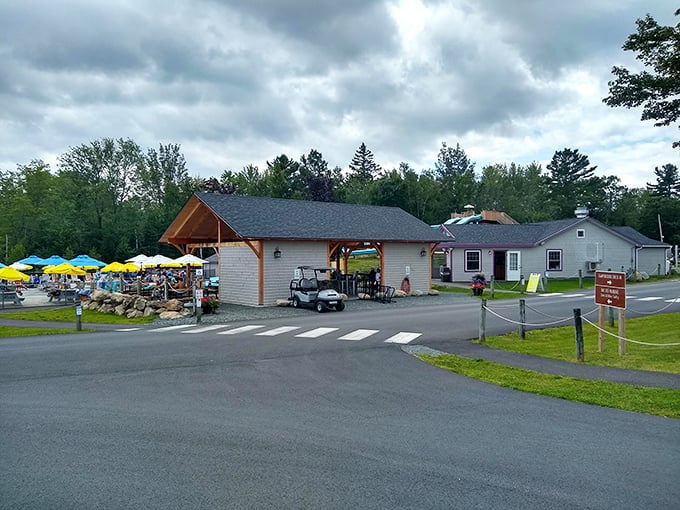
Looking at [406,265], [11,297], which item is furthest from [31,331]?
[406,265]

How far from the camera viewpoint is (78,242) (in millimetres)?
54094

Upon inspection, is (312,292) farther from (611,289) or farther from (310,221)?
(611,289)

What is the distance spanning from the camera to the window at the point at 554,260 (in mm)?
38250

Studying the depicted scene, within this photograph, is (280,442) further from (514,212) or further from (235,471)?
(514,212)

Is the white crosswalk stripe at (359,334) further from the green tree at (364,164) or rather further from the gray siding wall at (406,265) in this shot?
the green tree at (364,164)

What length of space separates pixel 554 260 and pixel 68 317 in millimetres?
32635

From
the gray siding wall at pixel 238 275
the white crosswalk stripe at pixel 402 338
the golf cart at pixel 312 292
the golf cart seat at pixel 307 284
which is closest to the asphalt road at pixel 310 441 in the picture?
the white crosswalk stripe at pixel 402 338

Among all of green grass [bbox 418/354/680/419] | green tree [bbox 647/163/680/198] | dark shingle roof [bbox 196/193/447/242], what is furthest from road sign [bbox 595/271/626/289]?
green tree [bbox 647/163/680/198]

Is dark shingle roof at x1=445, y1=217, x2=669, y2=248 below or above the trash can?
above

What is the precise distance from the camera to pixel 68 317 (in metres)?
21.1

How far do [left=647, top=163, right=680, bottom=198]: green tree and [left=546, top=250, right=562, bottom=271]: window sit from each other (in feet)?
192

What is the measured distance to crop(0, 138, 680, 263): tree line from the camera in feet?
184

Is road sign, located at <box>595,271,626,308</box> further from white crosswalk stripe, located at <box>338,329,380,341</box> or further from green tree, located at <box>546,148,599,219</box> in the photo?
green tree, located at <box>546,148,599,219</box>

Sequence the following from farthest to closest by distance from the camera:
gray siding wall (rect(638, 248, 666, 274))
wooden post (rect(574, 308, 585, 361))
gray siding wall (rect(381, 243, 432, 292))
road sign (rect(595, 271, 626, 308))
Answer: gray siding wall (rect(638, 248, 666, 274)) < gray siding wall (rect(381, 243, 432, 292)) < road sign (rect(595, 271, 626, 308)) < wooden post (rect(574, 308, 585, 361))
